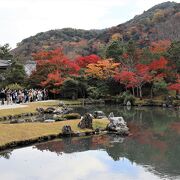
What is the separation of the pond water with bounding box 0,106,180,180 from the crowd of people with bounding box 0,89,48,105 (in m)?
17.0

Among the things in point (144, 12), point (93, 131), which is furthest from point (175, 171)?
point (144, 12)

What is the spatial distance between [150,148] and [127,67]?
101 ft

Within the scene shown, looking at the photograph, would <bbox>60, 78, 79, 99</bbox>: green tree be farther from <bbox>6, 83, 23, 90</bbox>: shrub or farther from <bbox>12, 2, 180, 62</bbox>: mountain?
<bbox>12, 2, 180, 62</bbox>: mountain

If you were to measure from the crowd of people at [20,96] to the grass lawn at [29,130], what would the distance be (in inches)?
538

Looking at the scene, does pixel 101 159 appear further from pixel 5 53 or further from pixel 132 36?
pixel 132 36

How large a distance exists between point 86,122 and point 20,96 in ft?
62.5

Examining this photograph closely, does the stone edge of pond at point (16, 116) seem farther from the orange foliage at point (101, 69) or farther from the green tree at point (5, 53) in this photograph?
the green tree at point (5, 53)

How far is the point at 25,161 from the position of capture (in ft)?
61.2

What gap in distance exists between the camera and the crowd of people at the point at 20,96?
130ft

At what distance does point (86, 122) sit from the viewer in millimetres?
25891

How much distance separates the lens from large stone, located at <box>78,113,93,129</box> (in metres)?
25.7

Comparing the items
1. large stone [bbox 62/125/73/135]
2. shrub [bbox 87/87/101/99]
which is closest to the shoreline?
large stone [bbox 62/125/73/135]

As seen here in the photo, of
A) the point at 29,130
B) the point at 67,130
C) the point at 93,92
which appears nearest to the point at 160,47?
the point at 93,92

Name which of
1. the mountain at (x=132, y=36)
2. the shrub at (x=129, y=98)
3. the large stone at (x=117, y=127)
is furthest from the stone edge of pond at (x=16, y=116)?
the mountain at (x=132, y=36)
